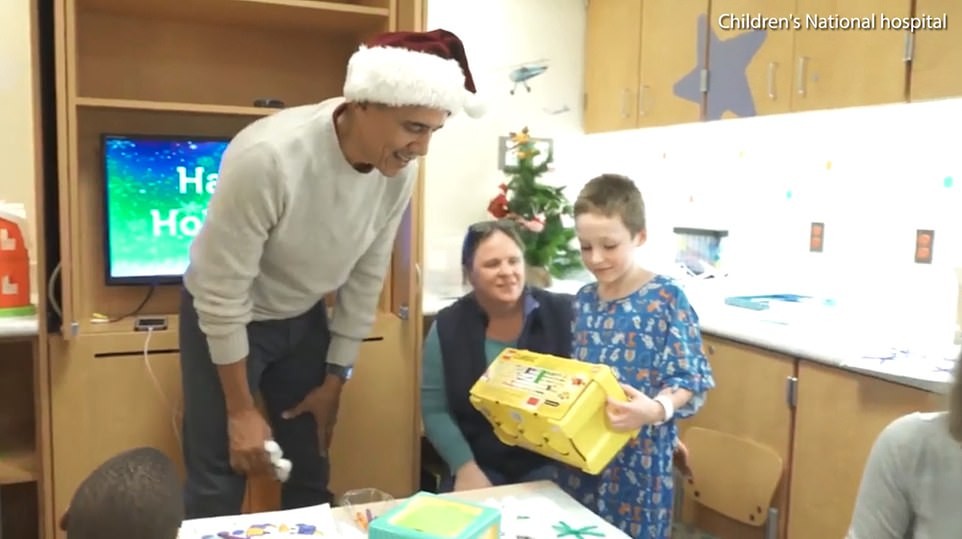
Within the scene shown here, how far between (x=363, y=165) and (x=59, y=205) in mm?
895

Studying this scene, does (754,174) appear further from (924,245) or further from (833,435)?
(833,435)

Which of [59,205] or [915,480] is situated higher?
[59,205]

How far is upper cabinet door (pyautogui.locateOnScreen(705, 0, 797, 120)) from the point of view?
2.55m

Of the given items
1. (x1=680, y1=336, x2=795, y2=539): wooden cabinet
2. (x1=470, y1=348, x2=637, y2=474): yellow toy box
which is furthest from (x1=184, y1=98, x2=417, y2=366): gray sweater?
(x1=680, y1=336, x2=795, y2=539): wooden cabinet

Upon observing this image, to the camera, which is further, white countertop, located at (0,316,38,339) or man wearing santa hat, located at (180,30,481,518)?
white countertop, located at (0,316,38,339)

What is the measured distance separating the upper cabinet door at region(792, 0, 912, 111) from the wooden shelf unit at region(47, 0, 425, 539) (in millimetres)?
1114

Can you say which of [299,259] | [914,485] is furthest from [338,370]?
[914,485]

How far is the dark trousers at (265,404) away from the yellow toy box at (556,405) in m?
0.70

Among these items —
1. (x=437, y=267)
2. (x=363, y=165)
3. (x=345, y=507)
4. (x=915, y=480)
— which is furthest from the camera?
(x=437, y=267)

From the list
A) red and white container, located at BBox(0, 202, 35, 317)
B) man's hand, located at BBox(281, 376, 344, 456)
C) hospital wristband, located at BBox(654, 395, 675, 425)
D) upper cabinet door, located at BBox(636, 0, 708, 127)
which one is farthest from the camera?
upper cabinet door, located at BBox(636, 0, 708, 127)

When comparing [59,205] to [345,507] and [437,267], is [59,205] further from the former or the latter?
[437,267]

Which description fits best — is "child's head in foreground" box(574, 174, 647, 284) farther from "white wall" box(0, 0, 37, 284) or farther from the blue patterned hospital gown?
"white wall" box(0, 0, 37, 284)

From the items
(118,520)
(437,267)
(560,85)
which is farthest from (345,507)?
(560,85)

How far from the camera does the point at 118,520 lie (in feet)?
2.49
